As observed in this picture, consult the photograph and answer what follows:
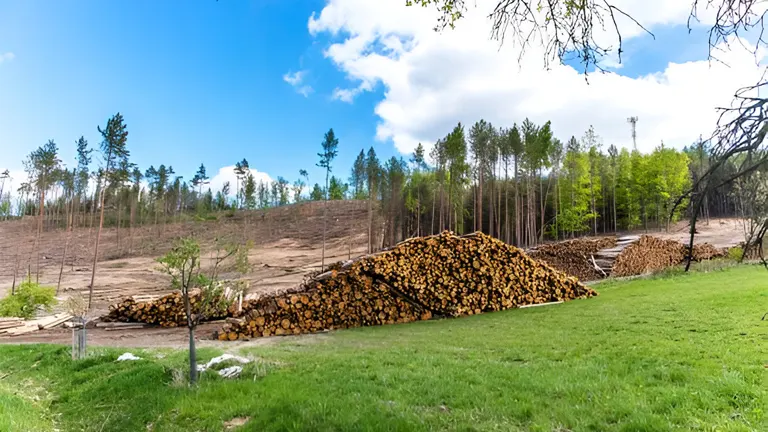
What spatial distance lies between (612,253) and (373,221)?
90.7 ft

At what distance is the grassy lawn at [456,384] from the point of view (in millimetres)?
4219

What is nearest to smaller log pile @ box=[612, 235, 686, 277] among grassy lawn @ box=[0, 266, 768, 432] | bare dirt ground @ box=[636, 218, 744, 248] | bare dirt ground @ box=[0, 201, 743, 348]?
bare dirt ground @ box=[0, 201, 743, 348]

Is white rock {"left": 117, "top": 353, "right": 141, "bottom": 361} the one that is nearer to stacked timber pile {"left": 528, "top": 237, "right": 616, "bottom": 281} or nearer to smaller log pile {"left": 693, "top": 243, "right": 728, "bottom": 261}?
stacked timber pile {"left": 528, "top": 237, "right": 616, "bottom": 281}

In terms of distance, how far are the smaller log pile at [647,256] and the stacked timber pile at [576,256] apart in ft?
3.64

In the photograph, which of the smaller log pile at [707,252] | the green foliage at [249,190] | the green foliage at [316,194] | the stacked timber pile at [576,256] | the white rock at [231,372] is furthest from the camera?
the green foliage at [316,194]

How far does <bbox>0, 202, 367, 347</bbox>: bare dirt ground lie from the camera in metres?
15.6

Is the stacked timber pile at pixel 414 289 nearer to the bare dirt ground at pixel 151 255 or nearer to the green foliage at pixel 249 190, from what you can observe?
the bare dirt ground at pixel 151 255

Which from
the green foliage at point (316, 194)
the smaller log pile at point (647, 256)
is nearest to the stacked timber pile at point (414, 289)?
the smaller log pile at point (647, 256)

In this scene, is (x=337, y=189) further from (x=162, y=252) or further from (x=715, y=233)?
(x=715, y=233)

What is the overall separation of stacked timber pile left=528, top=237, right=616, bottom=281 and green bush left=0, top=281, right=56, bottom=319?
24.0m

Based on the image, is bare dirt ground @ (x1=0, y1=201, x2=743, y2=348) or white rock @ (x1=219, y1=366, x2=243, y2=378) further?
bare dirt ground @ (x1=0, y1=201, x2=743, y2=348)

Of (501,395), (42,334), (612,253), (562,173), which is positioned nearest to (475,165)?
(562,173)

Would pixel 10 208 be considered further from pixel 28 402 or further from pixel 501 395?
pixel 501 395

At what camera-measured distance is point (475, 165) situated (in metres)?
42.4
